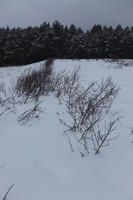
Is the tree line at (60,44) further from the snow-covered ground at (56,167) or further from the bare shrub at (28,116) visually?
the snow-covered ground at (56,167)

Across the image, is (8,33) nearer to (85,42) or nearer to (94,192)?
(85,42)

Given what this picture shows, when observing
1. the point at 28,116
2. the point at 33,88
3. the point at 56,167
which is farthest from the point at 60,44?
the point at 56,167

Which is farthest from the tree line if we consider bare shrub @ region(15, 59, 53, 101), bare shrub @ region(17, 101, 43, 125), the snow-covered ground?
the snow-covered ground

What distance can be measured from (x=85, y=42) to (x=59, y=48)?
14.0 ft

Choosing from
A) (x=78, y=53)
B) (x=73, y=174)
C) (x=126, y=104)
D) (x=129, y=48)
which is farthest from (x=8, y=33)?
(x=73, y=174)

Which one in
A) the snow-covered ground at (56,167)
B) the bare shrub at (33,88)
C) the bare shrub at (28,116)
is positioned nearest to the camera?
the snow-covered ground at (56,167)

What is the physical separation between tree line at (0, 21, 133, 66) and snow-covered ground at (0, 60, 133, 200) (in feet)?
131

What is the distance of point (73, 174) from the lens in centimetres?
302

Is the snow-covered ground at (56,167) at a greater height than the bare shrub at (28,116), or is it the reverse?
the bare shrub at (28,116)

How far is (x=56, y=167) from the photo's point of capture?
313 cm

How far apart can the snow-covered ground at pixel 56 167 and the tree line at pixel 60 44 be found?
3988cm

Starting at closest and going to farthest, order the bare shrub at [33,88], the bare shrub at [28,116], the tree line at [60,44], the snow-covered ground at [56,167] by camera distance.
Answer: the snow-covered ground at [56,167] < the bare shrub at [28,116] < the bare shrub at [33,88] < the tree line at [60,44]

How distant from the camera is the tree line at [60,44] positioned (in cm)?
4325

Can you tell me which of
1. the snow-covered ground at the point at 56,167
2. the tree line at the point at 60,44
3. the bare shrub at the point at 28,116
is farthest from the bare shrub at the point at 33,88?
the tree line at the point at 60,44
